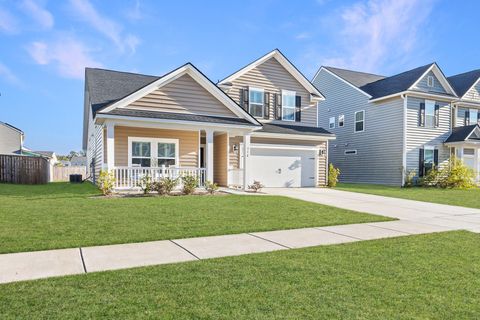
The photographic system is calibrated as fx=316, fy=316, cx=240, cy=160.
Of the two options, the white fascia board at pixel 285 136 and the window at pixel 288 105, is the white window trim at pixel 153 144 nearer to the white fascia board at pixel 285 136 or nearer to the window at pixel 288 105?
the white fascia board at pixel 285 136

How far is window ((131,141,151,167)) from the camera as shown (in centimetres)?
1416

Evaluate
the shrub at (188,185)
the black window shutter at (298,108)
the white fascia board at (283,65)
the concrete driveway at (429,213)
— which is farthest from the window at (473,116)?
the shrub at (188,185)

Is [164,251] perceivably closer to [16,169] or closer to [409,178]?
[16,169]

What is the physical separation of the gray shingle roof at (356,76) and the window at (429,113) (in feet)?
15.8

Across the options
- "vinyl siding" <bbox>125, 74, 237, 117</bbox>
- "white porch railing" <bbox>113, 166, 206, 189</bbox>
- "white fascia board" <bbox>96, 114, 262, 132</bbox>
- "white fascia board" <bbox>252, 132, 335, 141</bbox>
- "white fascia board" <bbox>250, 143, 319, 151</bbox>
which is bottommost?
"white porch railing" <bbox>113, 166, 206, 189</bbox>

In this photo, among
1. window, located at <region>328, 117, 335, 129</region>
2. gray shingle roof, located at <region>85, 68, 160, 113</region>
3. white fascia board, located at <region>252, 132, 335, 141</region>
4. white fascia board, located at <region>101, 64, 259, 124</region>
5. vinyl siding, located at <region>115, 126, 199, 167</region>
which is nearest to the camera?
white fascia board, located at <region>101, 64, 259, 124</region>

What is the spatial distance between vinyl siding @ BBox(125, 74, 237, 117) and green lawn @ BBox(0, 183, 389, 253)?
4.57m

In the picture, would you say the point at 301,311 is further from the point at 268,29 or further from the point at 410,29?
the point at 410,29

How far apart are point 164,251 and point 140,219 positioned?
251 cm

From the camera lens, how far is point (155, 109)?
13008 millimetres

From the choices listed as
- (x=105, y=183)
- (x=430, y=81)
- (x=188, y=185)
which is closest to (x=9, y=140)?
(x=105, y=183)

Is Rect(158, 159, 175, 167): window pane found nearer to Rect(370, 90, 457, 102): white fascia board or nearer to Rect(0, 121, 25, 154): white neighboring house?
Rect(370, 90, 457, 102): white fascia board

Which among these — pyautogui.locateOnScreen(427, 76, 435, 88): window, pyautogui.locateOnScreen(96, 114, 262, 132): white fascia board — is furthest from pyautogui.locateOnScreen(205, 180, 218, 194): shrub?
pyautogui.locateOnScreen(427, 76, 435, 88): window

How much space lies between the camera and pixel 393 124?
67.5 ft
